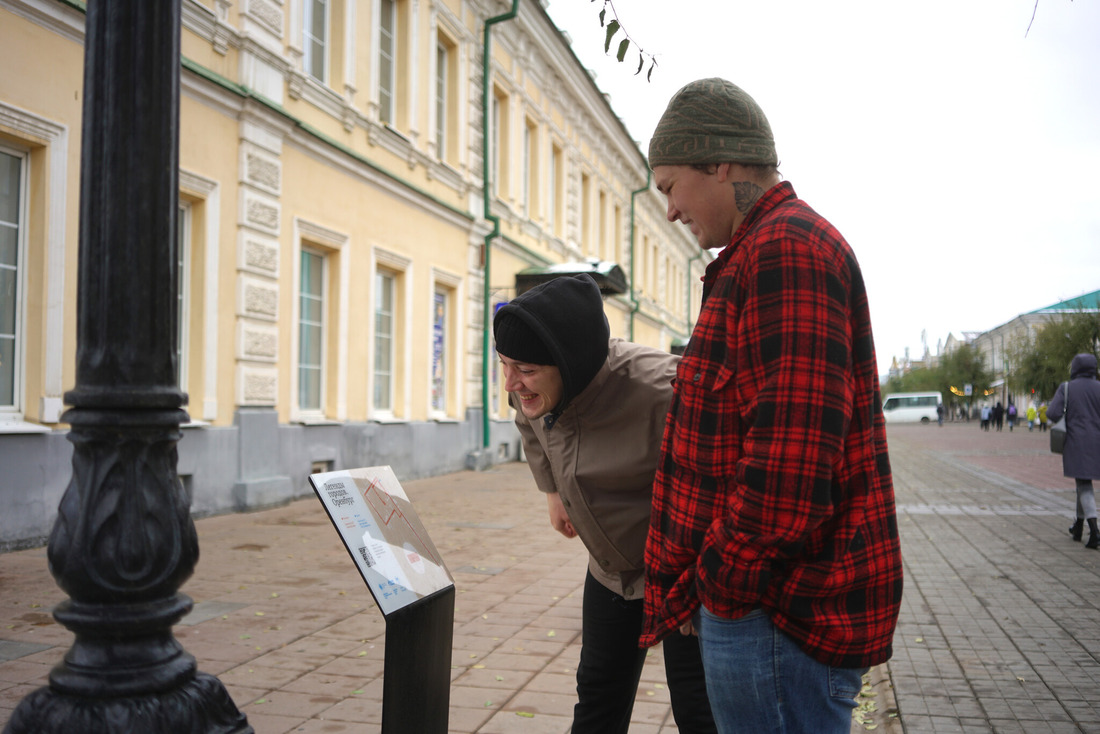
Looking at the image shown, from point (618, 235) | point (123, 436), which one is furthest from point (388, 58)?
point (618, 235)

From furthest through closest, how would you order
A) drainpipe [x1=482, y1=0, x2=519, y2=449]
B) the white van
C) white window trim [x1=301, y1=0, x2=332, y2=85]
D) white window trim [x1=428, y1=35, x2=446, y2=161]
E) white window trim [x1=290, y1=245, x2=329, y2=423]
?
1. the white van
2. drainpipe [x1=482, y1=0, x2=519, y2=449]
3. white window trim [x1=428, y1=35, x2=446, y2=161]
4. white window trim [x1=301, y1=0, x2=332, y2=85]
5. white window trim [x1=290, y1=245, x2=329, y2=423]

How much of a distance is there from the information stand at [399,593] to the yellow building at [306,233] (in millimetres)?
6350

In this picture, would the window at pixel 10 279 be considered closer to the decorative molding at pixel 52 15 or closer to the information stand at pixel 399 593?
the decorative molding at pixel 52 15

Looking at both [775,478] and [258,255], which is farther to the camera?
[258,255]

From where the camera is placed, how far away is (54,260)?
810cm

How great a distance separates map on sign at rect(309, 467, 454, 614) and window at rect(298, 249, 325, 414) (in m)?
9.84

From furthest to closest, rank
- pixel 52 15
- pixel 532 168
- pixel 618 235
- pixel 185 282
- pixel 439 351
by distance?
pixel 618 235 < pixel 532 168 < pixel 439 351 < pixel 185 282 < pixel 52 15

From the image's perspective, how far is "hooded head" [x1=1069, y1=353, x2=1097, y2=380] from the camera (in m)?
9.36

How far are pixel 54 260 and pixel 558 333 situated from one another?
7132 millimetres

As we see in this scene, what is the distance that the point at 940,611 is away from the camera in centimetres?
604

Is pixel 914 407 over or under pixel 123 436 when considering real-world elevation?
under

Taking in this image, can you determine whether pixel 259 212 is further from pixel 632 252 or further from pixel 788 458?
pixel 632 252

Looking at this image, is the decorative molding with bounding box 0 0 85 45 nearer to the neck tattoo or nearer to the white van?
the neck tattoo

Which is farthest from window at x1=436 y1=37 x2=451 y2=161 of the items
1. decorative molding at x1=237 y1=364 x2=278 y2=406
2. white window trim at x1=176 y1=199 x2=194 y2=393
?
white window trim at x1=176 y1=199 x2=194 y2=393
